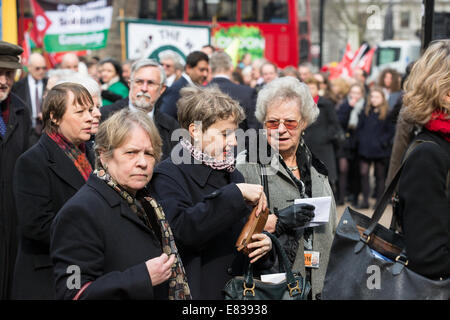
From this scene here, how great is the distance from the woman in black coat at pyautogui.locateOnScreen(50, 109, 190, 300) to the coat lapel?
0.95 meters

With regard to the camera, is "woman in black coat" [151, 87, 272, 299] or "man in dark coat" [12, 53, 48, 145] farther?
"man in dark coat" [12, 53, 48, 145]

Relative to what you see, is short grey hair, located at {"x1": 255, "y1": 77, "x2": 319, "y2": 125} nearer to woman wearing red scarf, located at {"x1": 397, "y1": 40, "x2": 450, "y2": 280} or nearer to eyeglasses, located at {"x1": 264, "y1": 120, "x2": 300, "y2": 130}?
eyeglasses, located at {"x1": 264, "y1": 120, "x2": 300, "y2": 130}

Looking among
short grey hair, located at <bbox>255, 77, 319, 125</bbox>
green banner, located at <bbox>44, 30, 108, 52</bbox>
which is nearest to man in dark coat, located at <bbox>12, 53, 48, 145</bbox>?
green banner, located at <bbox>44, 30, 108, 52</bbox>

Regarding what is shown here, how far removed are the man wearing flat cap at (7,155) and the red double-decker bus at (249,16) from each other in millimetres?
15401

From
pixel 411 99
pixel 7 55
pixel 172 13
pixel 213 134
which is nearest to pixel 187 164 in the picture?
pixel 213 134

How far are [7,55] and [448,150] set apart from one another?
11.2 feet

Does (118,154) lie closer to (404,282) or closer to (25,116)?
(404,282)

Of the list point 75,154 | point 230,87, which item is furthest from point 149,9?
point 75,154

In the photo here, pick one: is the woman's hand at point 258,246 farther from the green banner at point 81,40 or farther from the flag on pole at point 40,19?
the flag on pole at point 40,19

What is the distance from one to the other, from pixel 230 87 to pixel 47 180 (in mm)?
4736

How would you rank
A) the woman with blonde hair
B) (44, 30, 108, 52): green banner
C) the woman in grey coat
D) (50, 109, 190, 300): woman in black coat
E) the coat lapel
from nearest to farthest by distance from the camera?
1. (50, 109, 190, 300): woman in black coat
2. the woman in grey coat
3. the coat lapel
4. the woman with blonde hair
5. (44, 30, 108, 52): green banner

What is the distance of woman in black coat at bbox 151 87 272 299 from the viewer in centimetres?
293

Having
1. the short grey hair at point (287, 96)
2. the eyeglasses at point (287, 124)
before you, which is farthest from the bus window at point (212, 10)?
the eyeglasses at point (287, 124)

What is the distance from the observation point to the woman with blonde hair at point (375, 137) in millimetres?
10602
